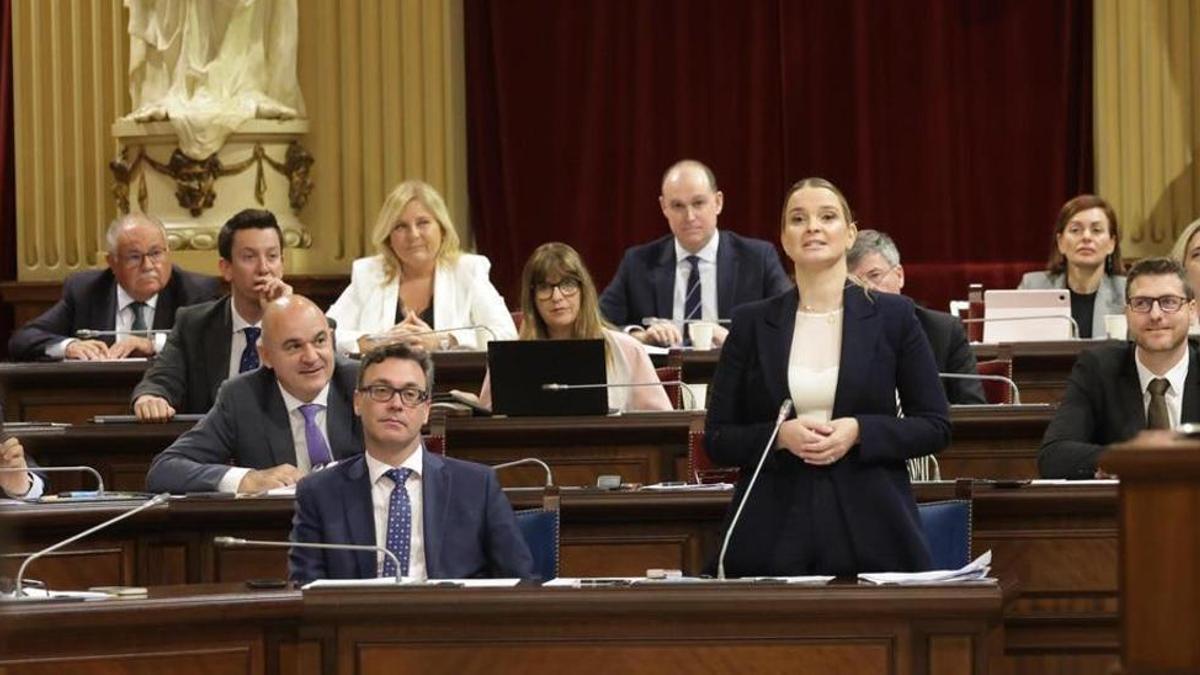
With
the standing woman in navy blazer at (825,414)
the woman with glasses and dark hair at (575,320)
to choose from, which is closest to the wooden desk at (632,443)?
the woman with glasses and dark hair at (575,320)

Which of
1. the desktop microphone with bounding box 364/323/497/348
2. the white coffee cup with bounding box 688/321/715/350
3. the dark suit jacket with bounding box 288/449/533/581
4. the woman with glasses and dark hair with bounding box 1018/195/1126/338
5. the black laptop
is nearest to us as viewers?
the dark suit jacket with bounding box 288/449/533/581

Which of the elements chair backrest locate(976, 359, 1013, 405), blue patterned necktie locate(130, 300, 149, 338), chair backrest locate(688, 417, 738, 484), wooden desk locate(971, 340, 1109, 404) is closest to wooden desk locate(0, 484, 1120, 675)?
chair backrest locate(688, 417, 738, 484)

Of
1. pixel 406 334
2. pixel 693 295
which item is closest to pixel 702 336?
pixel 693 295

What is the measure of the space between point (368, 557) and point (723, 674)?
103 centimetres

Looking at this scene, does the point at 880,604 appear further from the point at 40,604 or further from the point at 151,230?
the point at 151,230

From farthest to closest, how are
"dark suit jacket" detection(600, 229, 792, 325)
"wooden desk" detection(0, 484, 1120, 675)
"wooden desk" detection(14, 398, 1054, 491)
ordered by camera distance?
"dark suit jacket" detection(600, 229, 792, 325) < "wooden desk" detection(14, 398, 1054, 491) < "wooden desk" detection(0, 484, 1120, 675)

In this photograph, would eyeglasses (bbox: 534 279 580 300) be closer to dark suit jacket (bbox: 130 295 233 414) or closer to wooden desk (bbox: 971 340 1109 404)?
dark suit jacket (bbox: 130 295 233 414)

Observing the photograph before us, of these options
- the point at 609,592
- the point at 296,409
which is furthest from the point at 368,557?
the point at 296,409

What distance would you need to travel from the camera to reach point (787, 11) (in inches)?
456

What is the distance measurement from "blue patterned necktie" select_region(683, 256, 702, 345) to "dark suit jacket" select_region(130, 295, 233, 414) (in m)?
2.09

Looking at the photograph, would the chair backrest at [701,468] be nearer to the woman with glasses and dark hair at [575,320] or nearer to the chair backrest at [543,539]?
the woman with glasses and dark hair at [575,320]

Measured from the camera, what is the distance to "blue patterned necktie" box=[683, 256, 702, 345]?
901cm

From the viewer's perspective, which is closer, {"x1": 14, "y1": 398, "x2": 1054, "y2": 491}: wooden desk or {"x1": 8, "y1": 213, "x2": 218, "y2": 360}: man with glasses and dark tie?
{"x1": 14, "y1": 398, "x2": 1054, "y2": 491}: wooden desk

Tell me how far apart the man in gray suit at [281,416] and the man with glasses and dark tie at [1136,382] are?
1.82 meters
